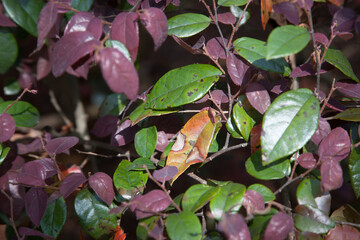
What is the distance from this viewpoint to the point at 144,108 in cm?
89

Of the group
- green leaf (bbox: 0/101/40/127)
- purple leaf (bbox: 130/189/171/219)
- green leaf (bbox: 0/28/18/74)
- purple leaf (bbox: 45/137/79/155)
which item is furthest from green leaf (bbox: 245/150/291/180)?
green leaf (bbox: 0/28/18/74)

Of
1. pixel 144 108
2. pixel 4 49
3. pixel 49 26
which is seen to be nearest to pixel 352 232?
pixel 144 108

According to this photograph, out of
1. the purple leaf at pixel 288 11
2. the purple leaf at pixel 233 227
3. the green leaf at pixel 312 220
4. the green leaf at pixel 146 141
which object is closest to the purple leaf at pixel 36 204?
the green leaf at pixel 146 141

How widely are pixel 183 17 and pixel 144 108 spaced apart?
0.83ft

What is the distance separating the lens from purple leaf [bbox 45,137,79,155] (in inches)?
38.7

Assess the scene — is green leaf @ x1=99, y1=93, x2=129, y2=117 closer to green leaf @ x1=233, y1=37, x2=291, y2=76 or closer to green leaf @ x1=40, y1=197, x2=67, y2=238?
green leaf @ x1=40, y1=197, x2=67, y2=238

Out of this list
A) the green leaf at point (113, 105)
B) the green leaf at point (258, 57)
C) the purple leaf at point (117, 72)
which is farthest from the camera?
the green leaf at point (113, 105)

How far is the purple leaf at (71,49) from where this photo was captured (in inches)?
26.0

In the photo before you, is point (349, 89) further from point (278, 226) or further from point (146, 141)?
point (146, 141)

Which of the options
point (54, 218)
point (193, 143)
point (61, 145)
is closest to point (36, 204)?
point (54, 218)

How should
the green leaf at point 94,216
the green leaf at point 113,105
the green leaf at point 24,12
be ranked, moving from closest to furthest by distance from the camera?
the green leaf at point 94,216 < the green leaf at point 24,12 < the green leaf at point 113,105

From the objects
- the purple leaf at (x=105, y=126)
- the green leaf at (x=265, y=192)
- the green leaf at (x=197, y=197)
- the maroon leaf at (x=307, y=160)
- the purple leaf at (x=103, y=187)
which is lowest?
the purple leaf at (x=105, y=126)

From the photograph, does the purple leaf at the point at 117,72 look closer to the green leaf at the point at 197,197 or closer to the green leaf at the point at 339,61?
the green leaf at the point at 197,197

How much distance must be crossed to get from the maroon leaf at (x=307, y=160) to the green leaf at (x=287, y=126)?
108 millimetres
